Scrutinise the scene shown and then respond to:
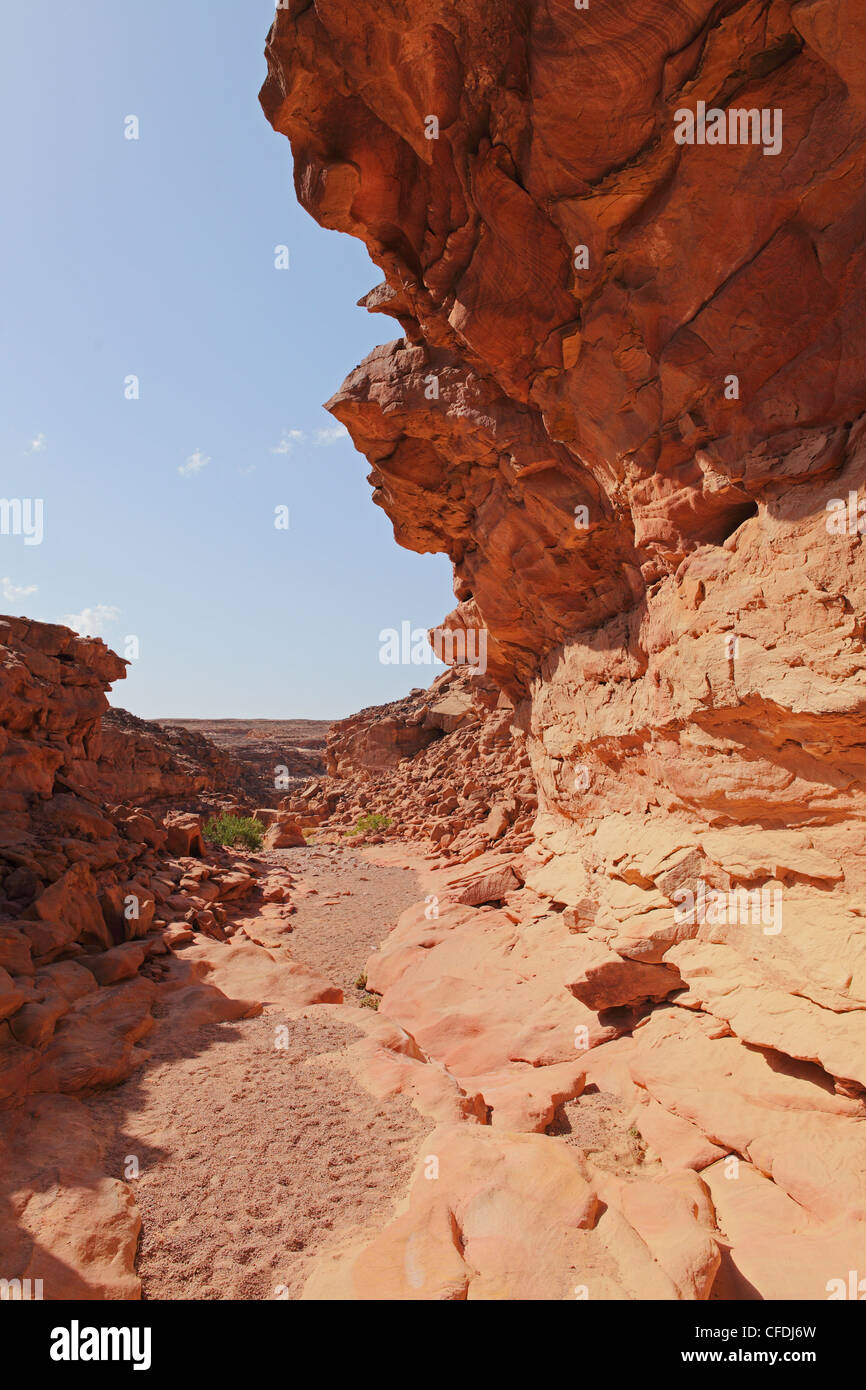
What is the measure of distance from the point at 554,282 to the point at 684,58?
222 centimetres

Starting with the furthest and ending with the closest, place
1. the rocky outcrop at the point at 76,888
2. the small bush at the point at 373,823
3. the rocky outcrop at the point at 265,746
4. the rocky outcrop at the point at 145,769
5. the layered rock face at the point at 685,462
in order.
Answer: the rocky outcrop at the point at 265,746, the small bush at the point at 373,823, the rocky outcrop at the point at 145,769, the rocky outcrop at the point at 76,888, the layered rock face at the point at 685,462

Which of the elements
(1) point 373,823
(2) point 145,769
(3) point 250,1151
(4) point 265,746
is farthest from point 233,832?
(4) point 265,746

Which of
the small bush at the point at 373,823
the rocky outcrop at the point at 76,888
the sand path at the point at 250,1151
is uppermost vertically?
the rocky outcrop at the point at 76,888

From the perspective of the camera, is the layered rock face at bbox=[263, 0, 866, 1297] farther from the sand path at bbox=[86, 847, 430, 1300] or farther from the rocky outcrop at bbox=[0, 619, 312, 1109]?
the rocky outcrop at bbox=[0, 619, 312, 1109]

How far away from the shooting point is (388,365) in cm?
1023

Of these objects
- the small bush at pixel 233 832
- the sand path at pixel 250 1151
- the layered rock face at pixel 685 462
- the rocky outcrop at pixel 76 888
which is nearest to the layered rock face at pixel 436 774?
the small bush at pixel 233 832

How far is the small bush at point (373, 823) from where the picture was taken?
891 inches

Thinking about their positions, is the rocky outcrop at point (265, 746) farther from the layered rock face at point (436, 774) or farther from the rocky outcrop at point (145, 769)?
the layered rock face at point (436, 774)

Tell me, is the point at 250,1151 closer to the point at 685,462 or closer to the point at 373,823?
Result: the point at 685,462

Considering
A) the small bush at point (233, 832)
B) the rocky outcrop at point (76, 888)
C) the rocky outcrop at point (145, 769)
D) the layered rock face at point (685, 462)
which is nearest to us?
the layered rock face at point (685, 462)

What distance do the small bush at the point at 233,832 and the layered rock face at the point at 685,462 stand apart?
43.0 feet

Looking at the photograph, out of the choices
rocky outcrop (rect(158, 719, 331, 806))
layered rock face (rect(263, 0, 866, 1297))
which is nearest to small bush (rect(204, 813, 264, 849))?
rocky outcrop (rect(158, 719, 331, 806))

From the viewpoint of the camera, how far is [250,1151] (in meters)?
4.68
